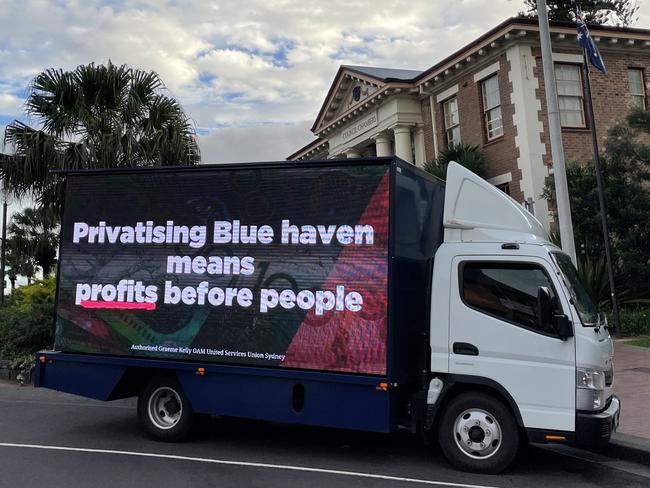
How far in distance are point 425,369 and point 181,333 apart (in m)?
2.63

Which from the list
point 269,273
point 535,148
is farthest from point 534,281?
point 535,148

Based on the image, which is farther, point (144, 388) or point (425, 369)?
point (144, 388)

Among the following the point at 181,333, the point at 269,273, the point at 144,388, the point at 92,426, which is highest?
the point at 269,273

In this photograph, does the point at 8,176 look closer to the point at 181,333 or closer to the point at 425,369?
the point at 181,333

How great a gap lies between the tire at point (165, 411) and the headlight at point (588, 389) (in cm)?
400

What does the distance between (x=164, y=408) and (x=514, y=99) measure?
14.7m

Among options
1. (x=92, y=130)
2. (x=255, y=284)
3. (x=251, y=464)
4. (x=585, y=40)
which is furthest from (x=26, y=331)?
(x=585, y=40)

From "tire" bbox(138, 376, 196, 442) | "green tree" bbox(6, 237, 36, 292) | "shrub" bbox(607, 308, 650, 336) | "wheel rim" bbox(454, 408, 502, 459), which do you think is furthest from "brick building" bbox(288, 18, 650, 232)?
"green tree" bbox(6, 237, 36, 292)

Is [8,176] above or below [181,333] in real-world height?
above

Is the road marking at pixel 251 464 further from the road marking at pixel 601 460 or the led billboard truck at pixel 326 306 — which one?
the road marking at pixel 601 460

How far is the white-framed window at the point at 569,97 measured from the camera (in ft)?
62.4

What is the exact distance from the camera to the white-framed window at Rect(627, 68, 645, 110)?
20078mm

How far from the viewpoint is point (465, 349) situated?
6.13 metres

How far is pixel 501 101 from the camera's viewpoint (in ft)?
63.2
